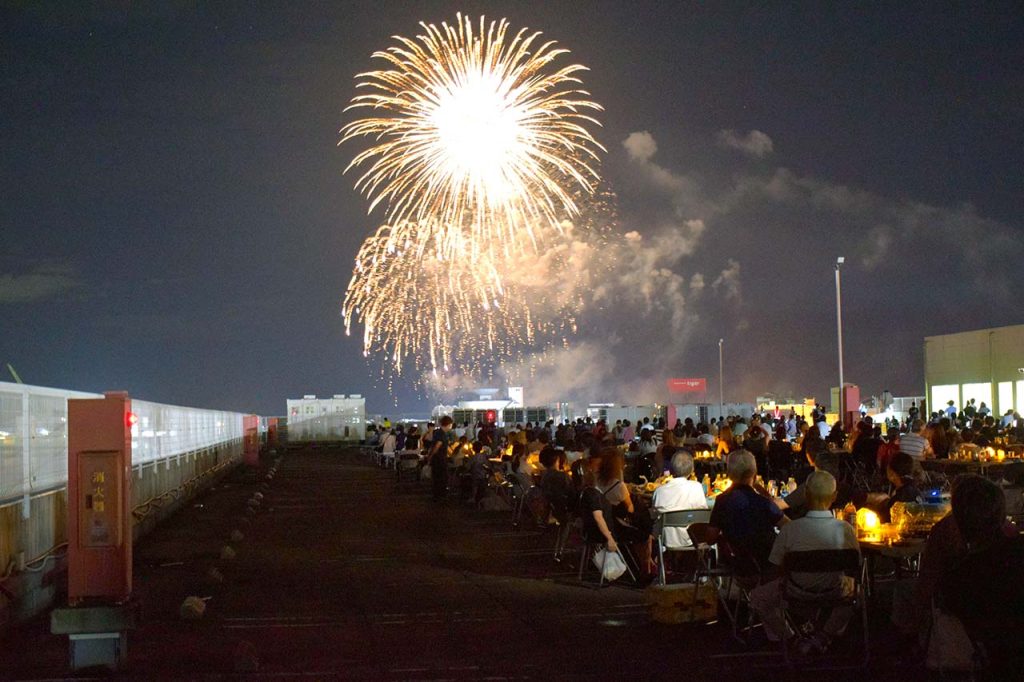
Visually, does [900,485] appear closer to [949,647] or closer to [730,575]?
[730,575]

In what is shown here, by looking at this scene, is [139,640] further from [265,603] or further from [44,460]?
[44,460]

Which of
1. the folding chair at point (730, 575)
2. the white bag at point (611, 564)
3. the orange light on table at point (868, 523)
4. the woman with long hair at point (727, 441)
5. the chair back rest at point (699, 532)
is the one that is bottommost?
the white bag at point (611, 564)

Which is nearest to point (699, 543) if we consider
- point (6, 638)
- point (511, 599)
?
point (511, 599)

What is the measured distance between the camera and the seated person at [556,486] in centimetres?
1403

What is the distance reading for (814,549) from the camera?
294 inches

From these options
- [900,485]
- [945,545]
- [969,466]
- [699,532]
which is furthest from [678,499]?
[969,466]

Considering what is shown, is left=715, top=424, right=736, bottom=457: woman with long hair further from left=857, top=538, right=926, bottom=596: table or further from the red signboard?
the red signboard

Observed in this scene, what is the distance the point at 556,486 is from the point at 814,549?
294 inches

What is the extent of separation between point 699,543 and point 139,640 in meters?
4.81

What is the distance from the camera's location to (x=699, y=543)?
980 centimetres

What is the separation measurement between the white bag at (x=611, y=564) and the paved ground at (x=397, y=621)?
0.60ft

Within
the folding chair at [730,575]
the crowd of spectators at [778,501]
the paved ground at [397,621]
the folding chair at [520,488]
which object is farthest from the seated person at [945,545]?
the folding chair at [520,488]

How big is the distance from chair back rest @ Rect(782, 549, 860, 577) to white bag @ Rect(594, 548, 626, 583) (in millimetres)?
4183

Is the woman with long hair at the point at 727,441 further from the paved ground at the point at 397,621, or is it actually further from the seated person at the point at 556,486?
the seated person at the point at 556,486
